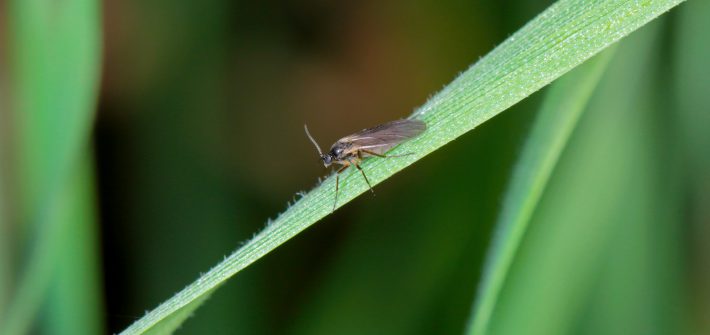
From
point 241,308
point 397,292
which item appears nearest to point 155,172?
point 241,308

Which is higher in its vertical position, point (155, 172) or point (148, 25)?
point (148, 25)

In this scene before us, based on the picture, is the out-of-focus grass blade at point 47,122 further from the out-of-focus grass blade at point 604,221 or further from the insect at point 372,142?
the out-of-focus grass blade at point 604,221

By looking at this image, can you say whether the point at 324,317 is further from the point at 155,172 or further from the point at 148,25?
the point at 148,25

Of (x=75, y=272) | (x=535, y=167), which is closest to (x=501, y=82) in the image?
(x=535, y=167)

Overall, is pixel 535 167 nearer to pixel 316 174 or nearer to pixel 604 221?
pixel 604 221

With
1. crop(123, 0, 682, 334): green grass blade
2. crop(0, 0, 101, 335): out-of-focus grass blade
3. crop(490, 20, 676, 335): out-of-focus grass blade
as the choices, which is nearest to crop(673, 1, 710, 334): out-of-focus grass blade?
crop(490, 20, 676, 335): out-of-focus grass blade
